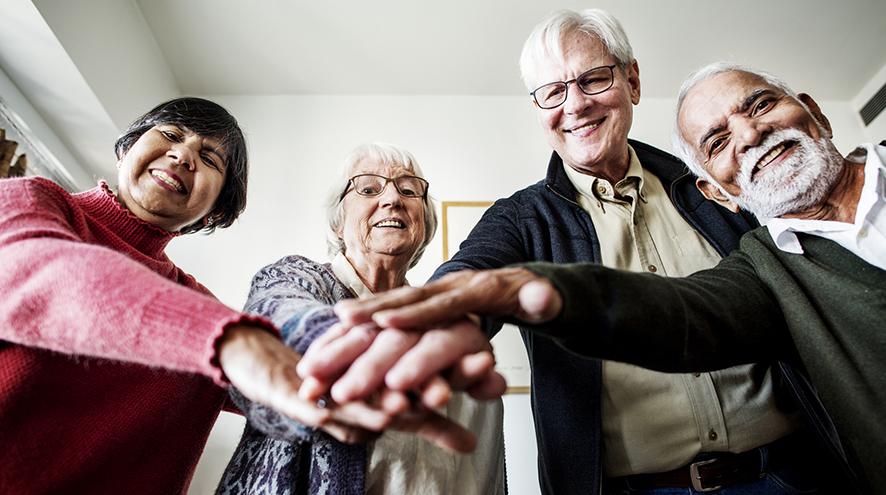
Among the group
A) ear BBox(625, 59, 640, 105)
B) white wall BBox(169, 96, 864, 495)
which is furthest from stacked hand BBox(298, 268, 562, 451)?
white wall BBox(169, 96, 864, 495)

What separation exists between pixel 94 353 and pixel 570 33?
1211 millimetres

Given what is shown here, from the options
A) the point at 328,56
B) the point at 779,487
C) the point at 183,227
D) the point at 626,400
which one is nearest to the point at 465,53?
the point at 328,56

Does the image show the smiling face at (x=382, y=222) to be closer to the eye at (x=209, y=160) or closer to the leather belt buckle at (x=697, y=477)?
the eye at (x=209, y=160)

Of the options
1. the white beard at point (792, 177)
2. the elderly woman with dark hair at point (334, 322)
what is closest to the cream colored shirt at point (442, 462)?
the elderly woman with dark hair at point (334, 322)

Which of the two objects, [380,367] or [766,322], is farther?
[766,322]

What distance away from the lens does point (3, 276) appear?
0.54 metres

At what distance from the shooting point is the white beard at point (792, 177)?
0.97m

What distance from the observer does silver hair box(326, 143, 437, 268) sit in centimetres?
133

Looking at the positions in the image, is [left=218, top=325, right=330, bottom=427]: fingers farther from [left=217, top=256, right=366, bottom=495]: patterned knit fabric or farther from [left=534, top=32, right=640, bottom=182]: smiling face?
[left=534, top=32, right=640, bottom=182]: smiling face

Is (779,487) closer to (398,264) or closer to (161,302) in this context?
(398,264)

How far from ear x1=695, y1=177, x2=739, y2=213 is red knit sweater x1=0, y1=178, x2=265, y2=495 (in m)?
1.10

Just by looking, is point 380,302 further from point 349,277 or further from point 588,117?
point 588,117

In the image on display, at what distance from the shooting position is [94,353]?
51 cm

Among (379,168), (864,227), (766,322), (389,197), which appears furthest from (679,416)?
(379,168)
